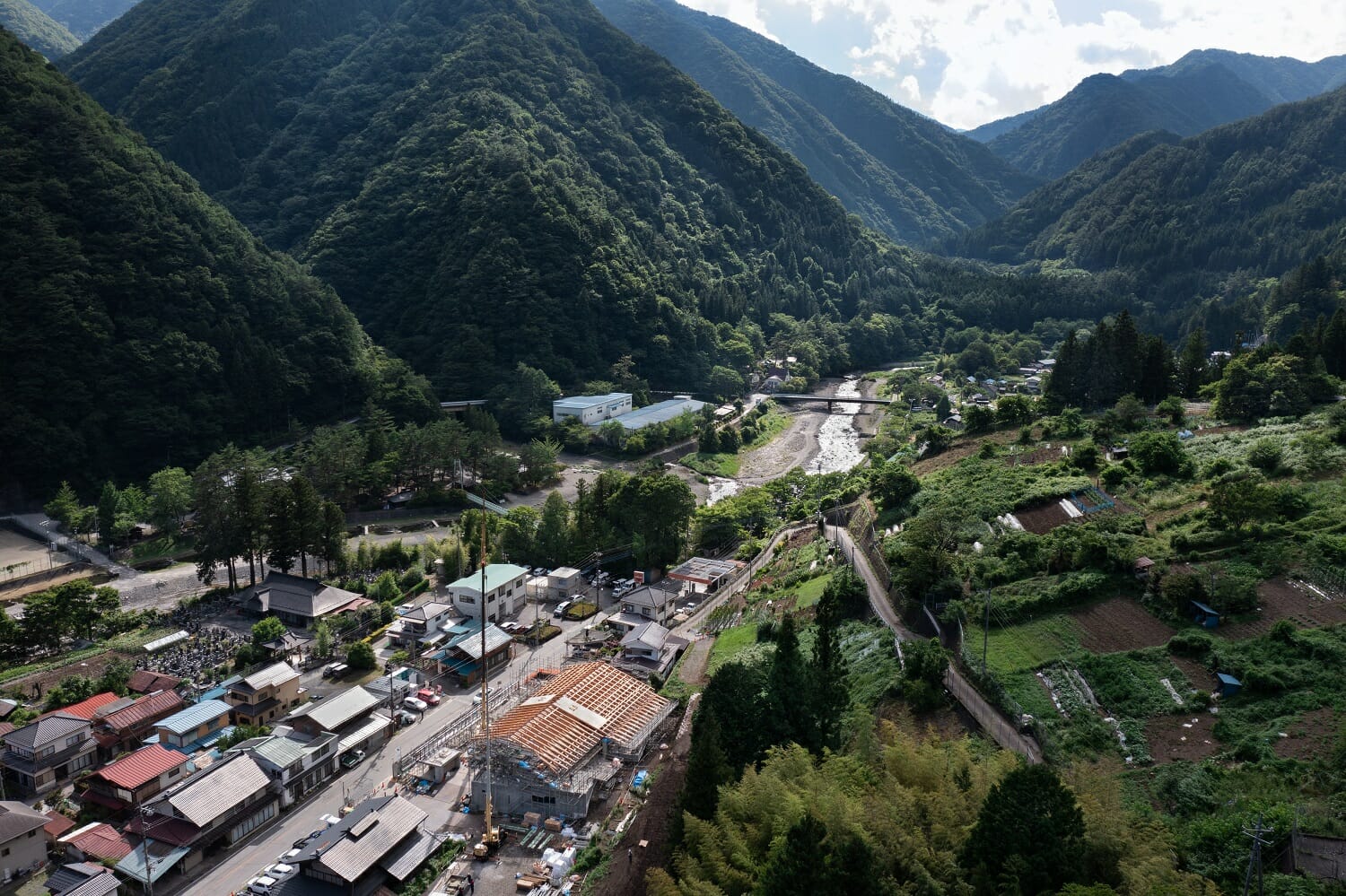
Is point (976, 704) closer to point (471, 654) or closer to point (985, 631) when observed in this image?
point (985, 631)

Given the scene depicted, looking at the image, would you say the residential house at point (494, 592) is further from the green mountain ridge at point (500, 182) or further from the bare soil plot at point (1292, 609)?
the green mountain ridge at point (500, 182)

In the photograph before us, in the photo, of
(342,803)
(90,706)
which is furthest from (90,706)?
(342,803)

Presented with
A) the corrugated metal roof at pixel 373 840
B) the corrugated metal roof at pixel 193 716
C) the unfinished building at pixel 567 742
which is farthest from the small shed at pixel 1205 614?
the corrugated metal roof at pixel 193 716

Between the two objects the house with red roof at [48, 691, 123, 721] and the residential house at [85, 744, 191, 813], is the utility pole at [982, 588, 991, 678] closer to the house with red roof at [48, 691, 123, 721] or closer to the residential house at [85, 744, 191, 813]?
the residential house at [85, 744, 191, 813]

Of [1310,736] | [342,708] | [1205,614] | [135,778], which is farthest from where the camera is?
[342,708]

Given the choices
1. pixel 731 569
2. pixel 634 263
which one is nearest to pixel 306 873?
pixel 731 569

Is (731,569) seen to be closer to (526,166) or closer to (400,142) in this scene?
(526,166)
